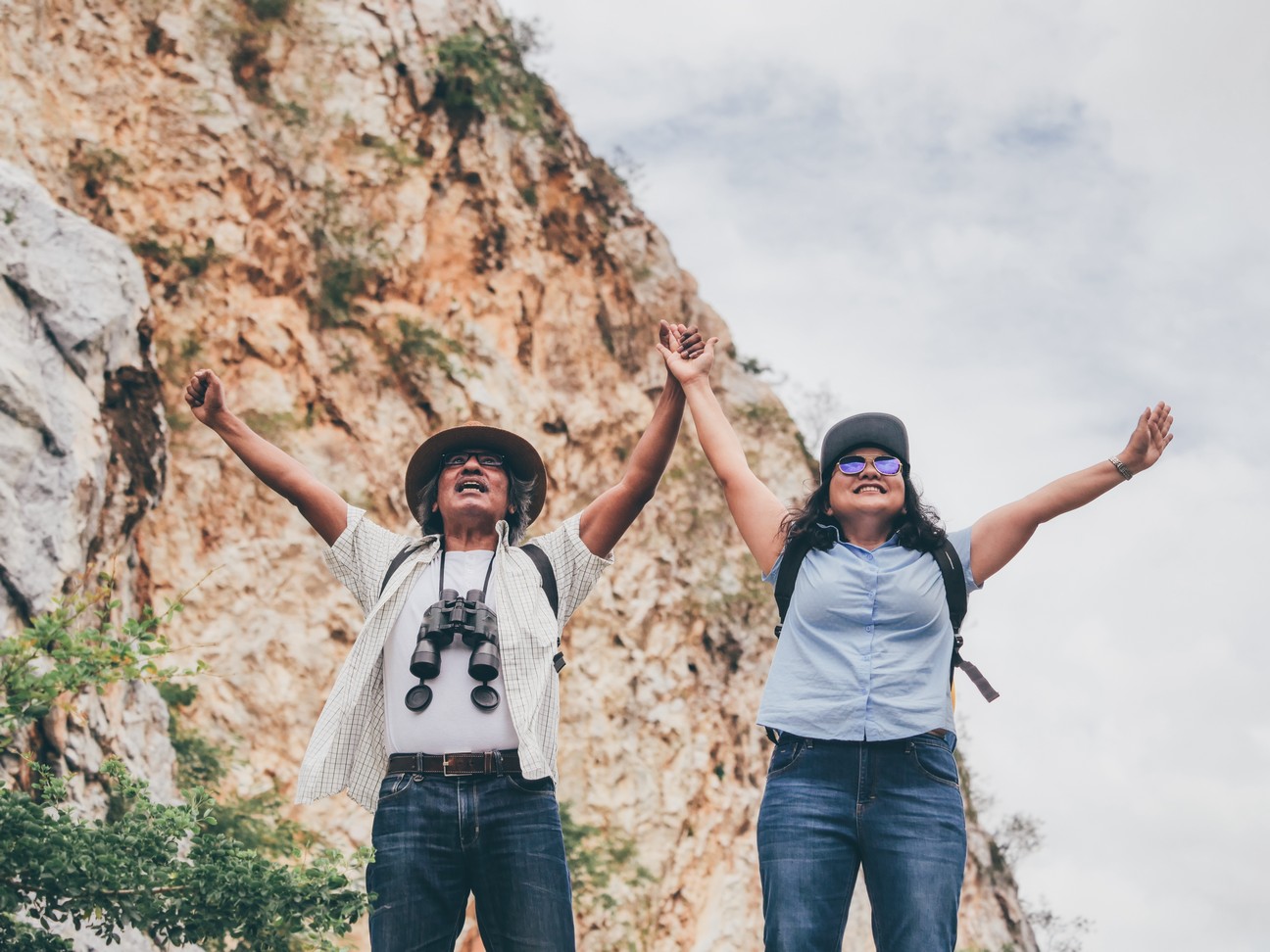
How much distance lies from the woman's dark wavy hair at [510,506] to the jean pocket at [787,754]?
116cm

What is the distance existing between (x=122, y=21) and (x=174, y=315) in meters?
3.21

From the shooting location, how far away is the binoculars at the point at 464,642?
12.6ft

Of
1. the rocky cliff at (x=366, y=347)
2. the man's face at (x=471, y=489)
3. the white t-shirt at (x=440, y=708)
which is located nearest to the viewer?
the white t-shirt at (x=440, y=708)

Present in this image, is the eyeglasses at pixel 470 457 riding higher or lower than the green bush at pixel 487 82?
lower

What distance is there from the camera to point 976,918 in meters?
15.6

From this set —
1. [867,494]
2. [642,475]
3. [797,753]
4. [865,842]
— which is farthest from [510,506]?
[865,842]

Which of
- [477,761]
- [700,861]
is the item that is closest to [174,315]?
[700,861]

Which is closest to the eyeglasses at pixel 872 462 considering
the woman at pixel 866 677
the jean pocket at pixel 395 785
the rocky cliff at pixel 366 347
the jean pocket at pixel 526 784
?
the woman at pixel 866 677

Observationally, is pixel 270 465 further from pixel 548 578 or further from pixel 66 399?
pixel 66 399

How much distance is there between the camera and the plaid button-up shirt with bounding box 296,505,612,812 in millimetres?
3889

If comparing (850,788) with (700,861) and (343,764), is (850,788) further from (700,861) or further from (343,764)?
(700,861)

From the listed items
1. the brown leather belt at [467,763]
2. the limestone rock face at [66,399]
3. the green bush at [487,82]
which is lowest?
the brown leather belt at [467,763]

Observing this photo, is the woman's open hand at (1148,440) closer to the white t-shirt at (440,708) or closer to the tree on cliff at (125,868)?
the white t-shirt at (440,708)

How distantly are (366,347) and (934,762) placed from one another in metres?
10.4
